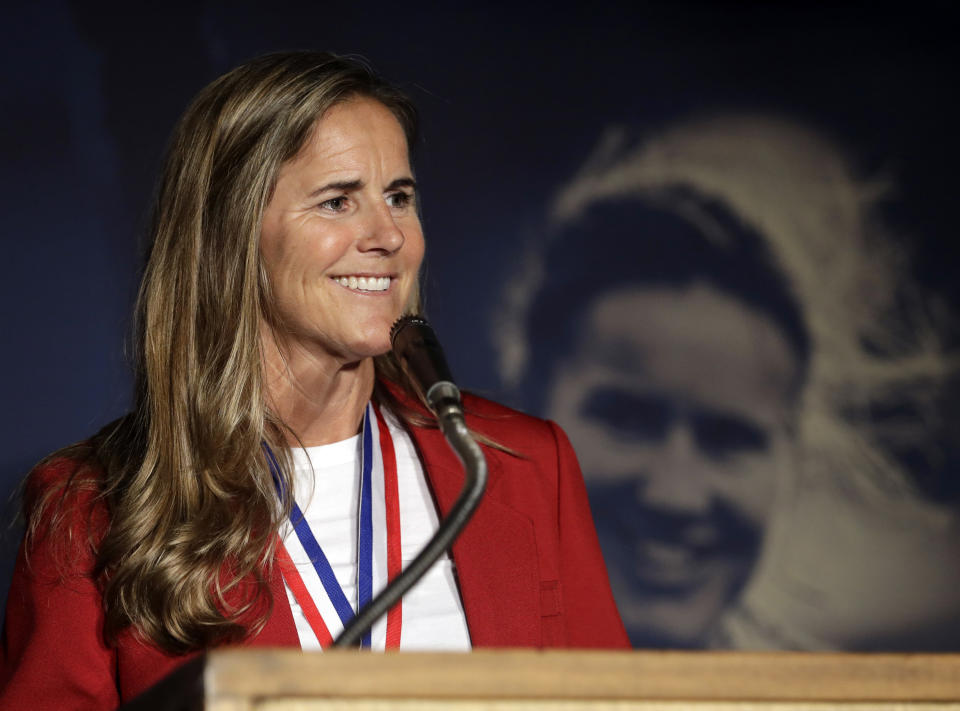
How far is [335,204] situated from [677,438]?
1.34 meters

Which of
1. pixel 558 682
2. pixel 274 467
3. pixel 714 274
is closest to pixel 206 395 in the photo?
pixel 274 467

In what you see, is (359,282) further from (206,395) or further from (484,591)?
(484,591)

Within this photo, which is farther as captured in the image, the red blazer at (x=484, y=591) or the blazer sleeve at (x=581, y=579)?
the blazer sleeve at (x=581, y=579)

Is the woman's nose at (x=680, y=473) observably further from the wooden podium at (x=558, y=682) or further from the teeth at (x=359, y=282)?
the wooden podium at (x=558, y=682)

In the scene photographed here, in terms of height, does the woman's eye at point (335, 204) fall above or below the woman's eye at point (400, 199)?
below

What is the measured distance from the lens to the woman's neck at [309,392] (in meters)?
1.95

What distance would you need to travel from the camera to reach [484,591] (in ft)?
6.04

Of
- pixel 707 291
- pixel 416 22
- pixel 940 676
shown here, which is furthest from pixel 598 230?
pixel 940 676

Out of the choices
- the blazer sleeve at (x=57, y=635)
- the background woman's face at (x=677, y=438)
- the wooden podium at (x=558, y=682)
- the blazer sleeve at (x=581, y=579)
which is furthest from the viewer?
the background woman's face at (x=677, y=438)

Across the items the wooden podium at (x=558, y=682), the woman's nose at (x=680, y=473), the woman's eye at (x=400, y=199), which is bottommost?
the wooden podium at (x=558, y=682)

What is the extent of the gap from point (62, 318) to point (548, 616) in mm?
1287

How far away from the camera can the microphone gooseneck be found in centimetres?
108

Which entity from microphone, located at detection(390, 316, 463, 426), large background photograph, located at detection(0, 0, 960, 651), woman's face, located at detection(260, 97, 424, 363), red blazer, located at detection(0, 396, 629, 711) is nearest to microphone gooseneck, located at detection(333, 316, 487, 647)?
microphone, located at detection(390, 316, 463, 426)

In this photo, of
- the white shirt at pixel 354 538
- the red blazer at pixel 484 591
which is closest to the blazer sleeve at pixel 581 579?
the red blazer at pixel 484 591
